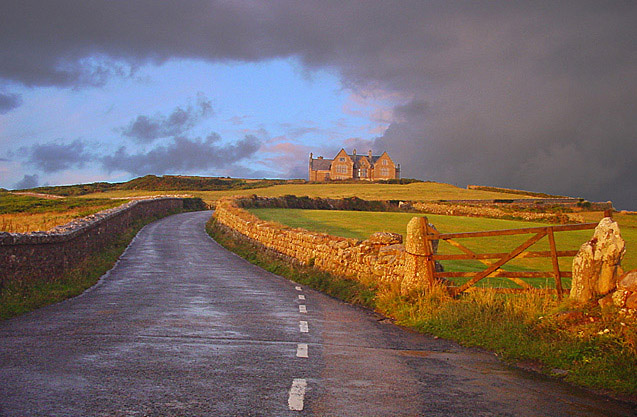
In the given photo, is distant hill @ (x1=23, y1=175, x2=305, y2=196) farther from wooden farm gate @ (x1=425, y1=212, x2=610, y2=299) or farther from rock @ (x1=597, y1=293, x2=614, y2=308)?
rock @ (x1=597, y1=293, x2=614, y2=308)

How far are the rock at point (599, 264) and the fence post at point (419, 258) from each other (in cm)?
408

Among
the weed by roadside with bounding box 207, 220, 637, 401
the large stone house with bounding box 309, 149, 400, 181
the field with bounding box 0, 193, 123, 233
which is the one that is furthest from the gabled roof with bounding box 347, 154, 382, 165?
the weed by roadside with bounding box 207, 220, 637, 401

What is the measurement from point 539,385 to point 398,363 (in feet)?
6.35

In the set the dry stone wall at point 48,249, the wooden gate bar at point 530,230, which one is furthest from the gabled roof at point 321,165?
the wooden gate bar at point 530,230

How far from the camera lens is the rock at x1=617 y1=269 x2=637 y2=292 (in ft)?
28.9

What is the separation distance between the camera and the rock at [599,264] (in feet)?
30.6

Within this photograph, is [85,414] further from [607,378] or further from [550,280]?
[550,280]

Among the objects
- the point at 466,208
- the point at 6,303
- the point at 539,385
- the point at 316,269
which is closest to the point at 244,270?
the point at 316,269

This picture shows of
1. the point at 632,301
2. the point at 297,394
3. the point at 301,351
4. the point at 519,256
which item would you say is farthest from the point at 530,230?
the point at 297,394

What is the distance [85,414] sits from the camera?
549cm

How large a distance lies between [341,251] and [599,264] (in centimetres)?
944

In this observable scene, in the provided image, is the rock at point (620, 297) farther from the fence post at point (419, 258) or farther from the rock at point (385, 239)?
the rock at point (385, 239)

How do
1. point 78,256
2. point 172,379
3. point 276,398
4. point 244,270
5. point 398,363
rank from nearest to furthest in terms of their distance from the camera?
point 276,398
point 172,379
point 398,363
point 78,256
point 244,270

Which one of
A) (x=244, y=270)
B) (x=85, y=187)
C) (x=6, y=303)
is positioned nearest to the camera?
(x=6, y=303)
